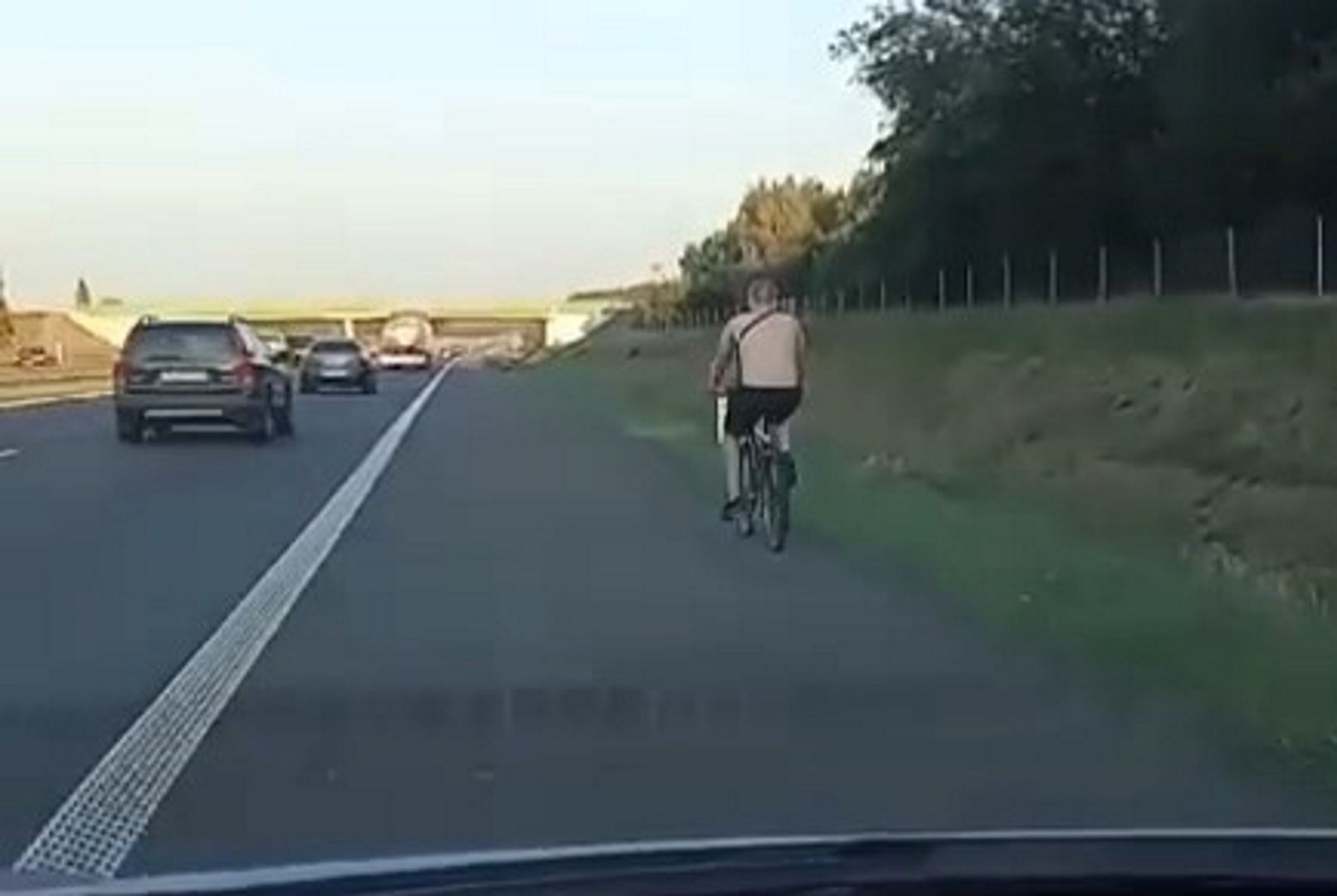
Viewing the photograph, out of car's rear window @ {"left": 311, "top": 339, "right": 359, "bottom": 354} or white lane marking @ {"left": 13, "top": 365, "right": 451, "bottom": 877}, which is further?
car's rear window @ {"left": 311, "top": 339, "right": 359, "bottom": 354}

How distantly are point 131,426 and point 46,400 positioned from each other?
23195mm

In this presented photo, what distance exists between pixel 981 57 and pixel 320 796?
64.9 metres

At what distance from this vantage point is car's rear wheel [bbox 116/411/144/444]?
39.0 metres

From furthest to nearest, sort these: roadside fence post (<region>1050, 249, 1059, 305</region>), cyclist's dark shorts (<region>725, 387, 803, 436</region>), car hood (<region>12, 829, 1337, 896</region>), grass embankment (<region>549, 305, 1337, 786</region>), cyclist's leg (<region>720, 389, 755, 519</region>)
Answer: roadside fence post (<region>1050, 249, 1059, 305</region>) < cyclist's leg (<region>720, 389, 755, 519</region>) < cyclist's dark shorts (<region>725, 387, 803, 436</region>) < grass embankment (<region>549, 305, 1337, 786</region>) < car hood (<region>12, 829, 1337, 896</region>)

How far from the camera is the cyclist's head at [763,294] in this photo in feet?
67.9

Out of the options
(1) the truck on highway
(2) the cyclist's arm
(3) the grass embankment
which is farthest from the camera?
(1) the truck on highway

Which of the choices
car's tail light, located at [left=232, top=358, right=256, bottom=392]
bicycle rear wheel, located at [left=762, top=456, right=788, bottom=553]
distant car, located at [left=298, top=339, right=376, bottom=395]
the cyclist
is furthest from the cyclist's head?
distant car, located at [left=298, top=339, right=376, bottom=395]

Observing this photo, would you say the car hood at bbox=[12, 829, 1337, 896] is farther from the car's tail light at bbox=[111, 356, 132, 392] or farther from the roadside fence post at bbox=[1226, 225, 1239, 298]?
the roadside fence post at bbox=[1226, 225, 1239, 298]

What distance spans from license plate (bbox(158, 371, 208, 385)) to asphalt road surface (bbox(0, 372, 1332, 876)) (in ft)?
52.0

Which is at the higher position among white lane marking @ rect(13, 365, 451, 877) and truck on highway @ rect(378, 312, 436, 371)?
white lane marking @ rect(13, 365, 451, 877)

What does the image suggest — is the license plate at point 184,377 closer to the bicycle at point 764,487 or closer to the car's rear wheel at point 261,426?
the car's rear wheel at point 261,426

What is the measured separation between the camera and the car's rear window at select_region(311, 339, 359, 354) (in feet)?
222

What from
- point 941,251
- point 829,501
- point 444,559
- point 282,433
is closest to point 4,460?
point 282,433

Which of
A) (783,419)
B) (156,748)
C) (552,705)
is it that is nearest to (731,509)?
(783,419)
